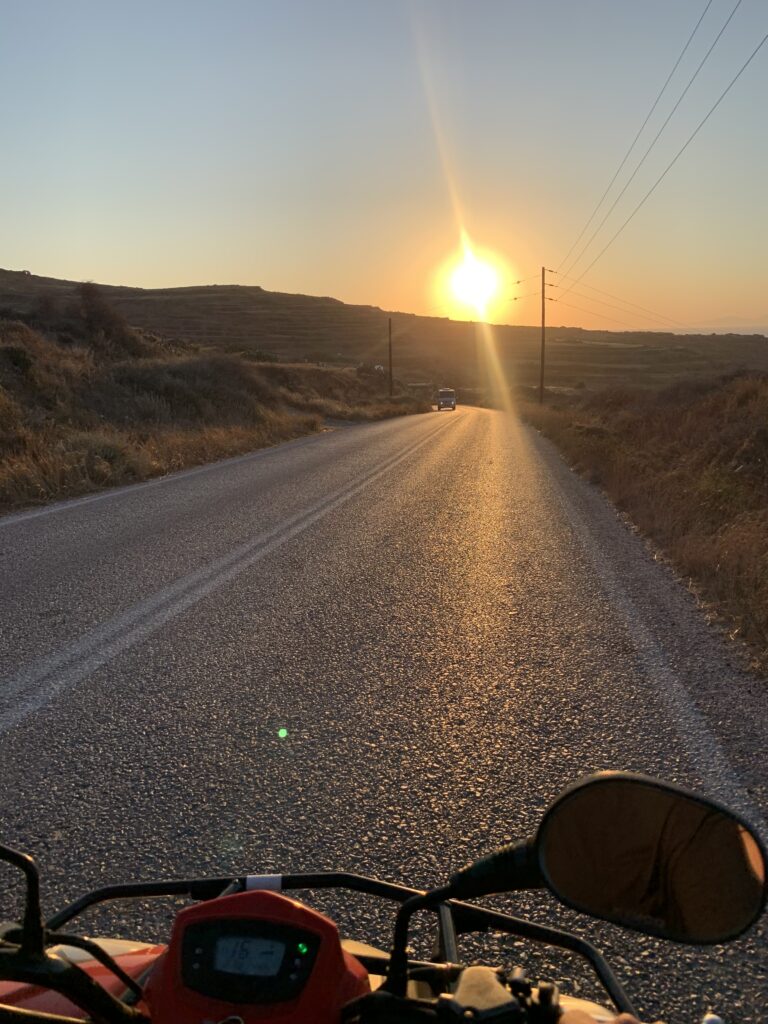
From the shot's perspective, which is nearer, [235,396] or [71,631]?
[71,631]

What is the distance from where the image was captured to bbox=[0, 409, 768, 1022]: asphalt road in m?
2.93

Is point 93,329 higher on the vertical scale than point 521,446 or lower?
higher

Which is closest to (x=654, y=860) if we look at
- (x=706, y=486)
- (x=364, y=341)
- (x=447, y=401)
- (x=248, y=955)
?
(x=248, y=955)

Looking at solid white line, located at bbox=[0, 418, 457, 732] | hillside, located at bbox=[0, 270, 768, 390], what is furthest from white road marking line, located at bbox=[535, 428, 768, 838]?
hillside, located at bbox=[0, 270, 768, 390]

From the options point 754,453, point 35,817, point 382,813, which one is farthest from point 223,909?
point 754,453

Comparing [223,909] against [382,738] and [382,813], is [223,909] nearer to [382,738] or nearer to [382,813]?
[382,813]

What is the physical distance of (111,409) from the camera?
2447 cm

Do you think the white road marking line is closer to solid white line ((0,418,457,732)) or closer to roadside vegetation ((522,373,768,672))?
roadside vegetation ((522,373,768,672))

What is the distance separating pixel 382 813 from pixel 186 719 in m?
1.35

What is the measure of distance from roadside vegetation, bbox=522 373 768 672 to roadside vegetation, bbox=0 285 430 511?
8.35 meters

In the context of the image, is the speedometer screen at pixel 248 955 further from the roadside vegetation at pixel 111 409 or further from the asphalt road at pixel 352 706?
the roadside vegetation at pixel 111 409

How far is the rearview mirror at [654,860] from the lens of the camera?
4.07 ft

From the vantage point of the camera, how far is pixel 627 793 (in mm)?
1237

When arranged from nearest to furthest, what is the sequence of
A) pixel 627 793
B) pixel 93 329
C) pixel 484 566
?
pixel 627 793 → pixel 484 566 → pixel 93 329
